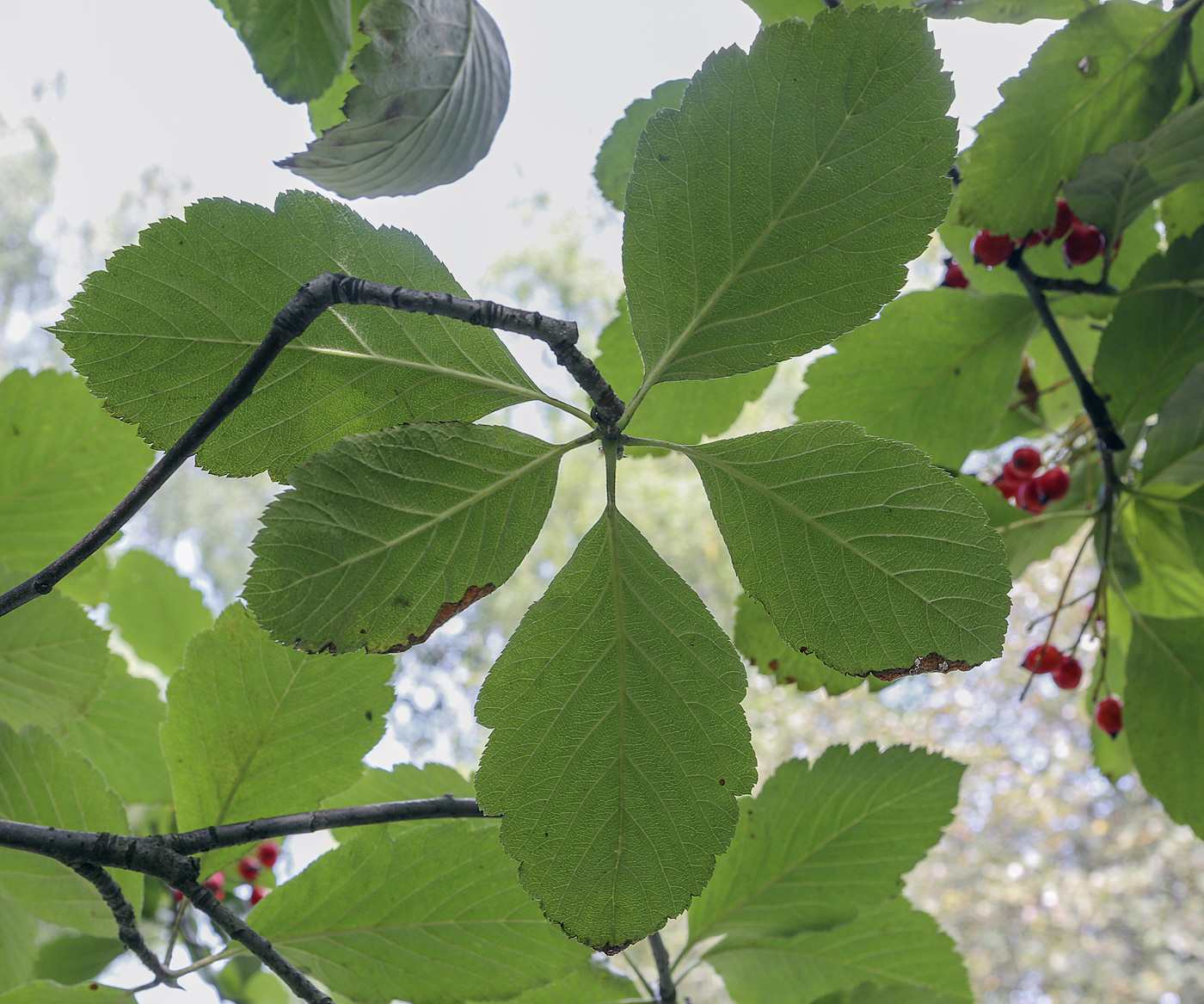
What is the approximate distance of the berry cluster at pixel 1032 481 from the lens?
3.10 ft

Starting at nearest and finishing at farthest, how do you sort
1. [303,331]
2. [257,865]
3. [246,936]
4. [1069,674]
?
[303,331], [246,936], [1069,674], [257,865]

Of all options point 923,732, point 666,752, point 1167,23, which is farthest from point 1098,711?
point 923,732

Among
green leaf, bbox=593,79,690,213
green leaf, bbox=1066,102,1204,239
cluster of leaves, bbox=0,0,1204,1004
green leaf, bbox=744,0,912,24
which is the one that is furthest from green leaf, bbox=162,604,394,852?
green leaf, bbox=1066,102,1204,239

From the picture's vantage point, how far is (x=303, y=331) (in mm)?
318

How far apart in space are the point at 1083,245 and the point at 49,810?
0.96m

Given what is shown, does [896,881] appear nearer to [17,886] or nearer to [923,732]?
[17,886]

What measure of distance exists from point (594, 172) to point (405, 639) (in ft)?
1.70

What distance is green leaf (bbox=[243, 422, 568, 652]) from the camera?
1.11 ft

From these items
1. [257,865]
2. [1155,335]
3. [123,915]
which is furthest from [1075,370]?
[257,865]

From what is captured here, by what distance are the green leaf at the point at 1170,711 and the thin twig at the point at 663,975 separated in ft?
1.39

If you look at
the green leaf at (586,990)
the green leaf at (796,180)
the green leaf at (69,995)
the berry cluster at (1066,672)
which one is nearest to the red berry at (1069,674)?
the berry cluster at (1066,672)

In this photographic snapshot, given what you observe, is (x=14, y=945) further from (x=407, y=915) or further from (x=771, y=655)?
(x=771, y=655)

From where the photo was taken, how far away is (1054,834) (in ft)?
23.3

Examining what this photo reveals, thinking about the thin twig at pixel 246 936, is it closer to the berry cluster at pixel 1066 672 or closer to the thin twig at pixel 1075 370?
the thin twig at pixel 1075 370
